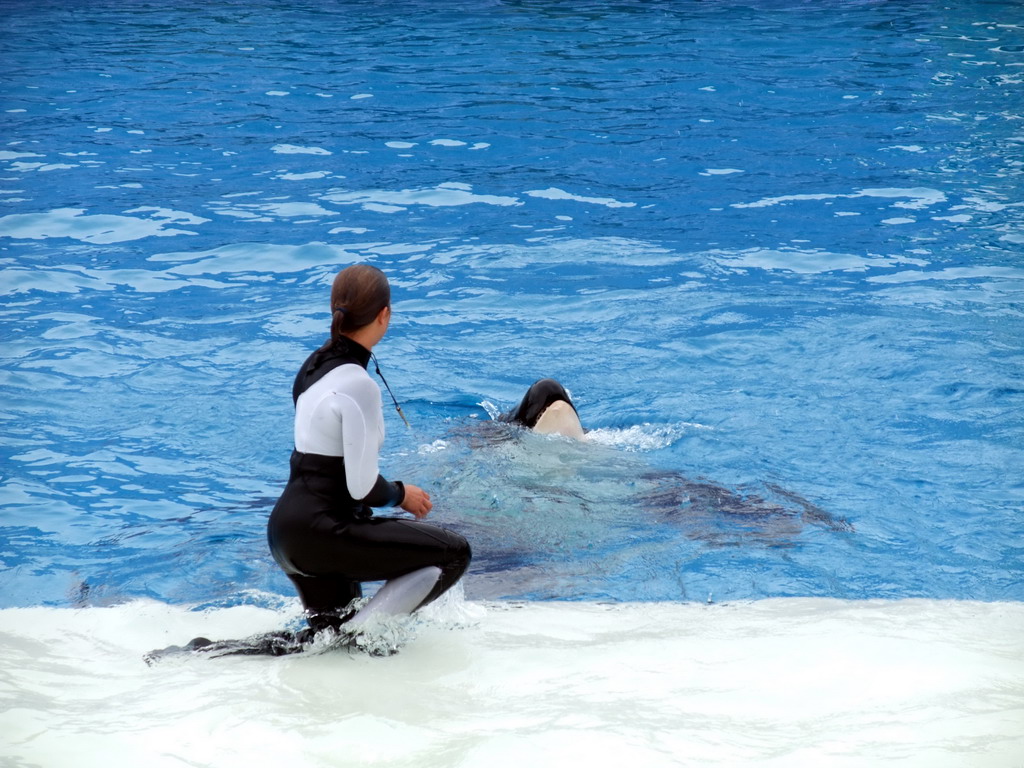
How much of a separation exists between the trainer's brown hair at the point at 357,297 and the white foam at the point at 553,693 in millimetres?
1276

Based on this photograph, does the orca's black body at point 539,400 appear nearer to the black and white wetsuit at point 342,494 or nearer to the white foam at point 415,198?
the black and white wetsuit at point 342,494

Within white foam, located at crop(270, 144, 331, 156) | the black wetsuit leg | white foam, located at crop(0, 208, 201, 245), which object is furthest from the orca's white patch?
white foam, located at crop(270, 144, 331, 156)

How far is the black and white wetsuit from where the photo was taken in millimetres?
3725

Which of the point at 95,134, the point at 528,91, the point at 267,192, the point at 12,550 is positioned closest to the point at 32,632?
the point at 12,550

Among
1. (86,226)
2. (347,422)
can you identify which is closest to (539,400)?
(347,422)

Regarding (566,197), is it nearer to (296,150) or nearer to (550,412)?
(296,150)

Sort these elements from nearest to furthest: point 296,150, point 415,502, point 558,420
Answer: point 415,502 → point 558,420 → point 296,150

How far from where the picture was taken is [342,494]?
3834 millimetres

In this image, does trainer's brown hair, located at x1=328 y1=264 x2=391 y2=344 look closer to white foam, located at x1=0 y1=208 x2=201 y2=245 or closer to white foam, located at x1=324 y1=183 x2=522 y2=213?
white foam, located at x1=0 y1=208 x2=201 y2=245

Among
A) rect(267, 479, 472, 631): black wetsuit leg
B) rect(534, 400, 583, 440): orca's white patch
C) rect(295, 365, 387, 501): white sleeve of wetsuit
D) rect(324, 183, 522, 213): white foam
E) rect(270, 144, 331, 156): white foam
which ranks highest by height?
rect(270, 144, 331, 156): white foam

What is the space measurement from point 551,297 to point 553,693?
561 cm

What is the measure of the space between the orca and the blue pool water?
5.2 inches

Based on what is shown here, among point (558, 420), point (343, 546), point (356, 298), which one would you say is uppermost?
point (356, 298)

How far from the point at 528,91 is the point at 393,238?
5332 millimetres
